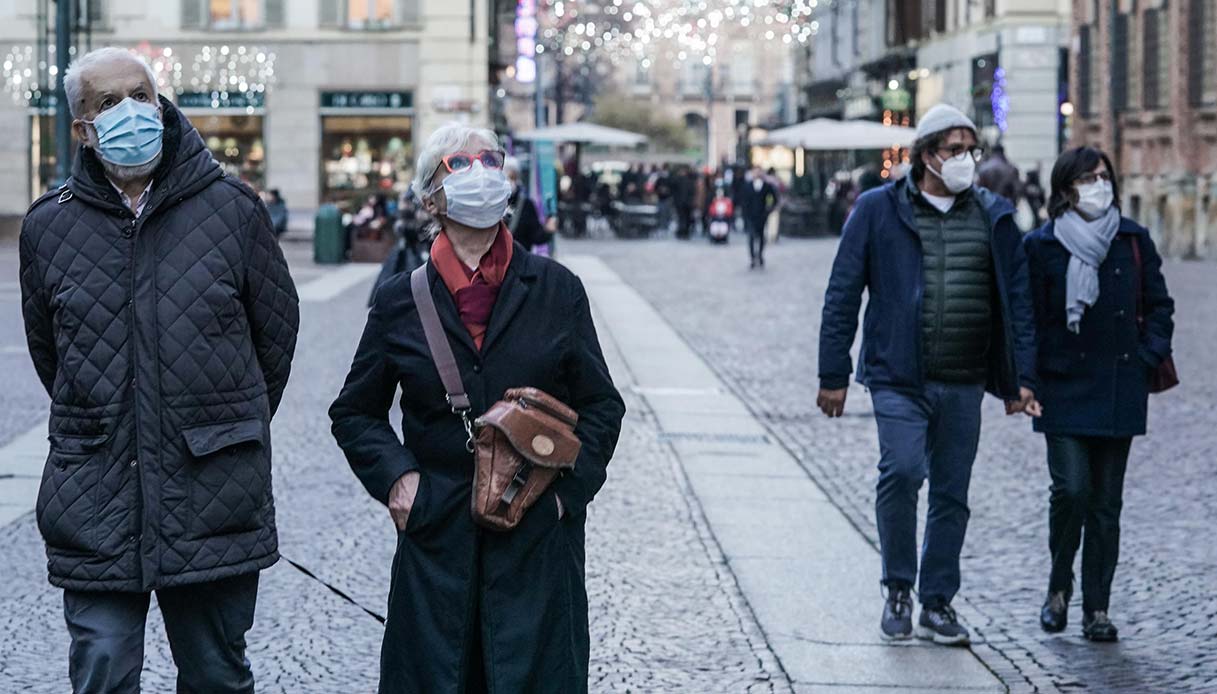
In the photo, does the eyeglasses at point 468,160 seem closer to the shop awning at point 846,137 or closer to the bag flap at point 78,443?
the bag flap at point 78,443

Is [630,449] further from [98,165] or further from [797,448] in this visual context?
[98,165]

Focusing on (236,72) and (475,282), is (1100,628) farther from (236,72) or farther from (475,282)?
(236,72)

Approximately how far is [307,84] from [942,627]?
126 ft

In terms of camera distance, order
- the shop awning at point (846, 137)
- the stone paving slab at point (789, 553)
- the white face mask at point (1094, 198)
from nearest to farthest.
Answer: the stone paving slab at point (789, 553)
the white face mask at point (1094, 198)
the shop awning at point (846, 137)

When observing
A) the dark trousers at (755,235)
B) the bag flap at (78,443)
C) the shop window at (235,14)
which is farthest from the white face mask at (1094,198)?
the shop window at (235,14)

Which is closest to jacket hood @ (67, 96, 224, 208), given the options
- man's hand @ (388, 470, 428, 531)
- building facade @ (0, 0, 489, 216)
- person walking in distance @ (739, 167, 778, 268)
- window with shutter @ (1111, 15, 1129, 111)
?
man's hand @ (388, 470, 428, 531)

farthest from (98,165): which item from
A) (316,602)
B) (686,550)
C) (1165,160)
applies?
(1165,160)

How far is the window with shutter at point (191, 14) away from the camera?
147 feet

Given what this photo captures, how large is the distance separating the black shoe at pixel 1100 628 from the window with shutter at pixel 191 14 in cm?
3936

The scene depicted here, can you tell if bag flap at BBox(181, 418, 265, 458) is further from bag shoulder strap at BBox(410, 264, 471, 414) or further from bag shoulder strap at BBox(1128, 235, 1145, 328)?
bag shoulder strap at BBox(1128, 235, 1145, 328)

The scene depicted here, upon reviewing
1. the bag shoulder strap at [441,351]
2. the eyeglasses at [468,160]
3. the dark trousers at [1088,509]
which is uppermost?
the eyeglasses at [468,160]

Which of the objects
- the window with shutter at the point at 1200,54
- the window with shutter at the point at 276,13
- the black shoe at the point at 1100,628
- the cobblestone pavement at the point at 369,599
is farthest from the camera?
the window with shutter at the point at 276,13

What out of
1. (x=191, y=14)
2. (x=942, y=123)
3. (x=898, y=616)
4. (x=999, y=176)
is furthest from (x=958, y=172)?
(x=191, y=14)

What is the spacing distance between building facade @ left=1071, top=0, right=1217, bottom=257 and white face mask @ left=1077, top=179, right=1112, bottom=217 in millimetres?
24151
